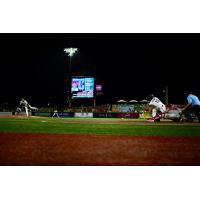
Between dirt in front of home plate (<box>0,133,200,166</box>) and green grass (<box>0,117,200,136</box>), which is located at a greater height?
green grass (<box>0,117,200,136</box>)

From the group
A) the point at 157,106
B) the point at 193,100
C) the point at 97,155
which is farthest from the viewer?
the point at 157,106

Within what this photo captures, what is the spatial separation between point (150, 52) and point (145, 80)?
1330 centimetres

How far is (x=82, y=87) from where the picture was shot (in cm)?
3003

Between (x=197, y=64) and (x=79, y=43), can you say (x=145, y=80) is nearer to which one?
(x=79, y=43)

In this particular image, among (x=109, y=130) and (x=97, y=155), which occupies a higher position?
(x=109, y=130)

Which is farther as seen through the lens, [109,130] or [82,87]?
[82,87]

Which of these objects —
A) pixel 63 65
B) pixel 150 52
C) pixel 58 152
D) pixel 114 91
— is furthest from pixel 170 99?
pixel 58 152

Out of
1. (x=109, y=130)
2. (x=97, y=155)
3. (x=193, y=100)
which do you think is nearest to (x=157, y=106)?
(x=193, y=100)

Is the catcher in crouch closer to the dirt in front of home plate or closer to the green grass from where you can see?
the green grass

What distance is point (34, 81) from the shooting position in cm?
A: 4497

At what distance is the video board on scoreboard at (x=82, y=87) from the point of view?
98.3 ft

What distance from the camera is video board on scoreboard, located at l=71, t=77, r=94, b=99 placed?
30.0 metres

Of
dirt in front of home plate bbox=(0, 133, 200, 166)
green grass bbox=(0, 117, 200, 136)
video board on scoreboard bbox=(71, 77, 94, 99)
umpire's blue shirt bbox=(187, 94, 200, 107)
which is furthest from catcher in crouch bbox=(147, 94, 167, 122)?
video board on scoreboard bbox=(71, 77, 94, 99)

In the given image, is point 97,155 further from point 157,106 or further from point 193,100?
point 157,106
